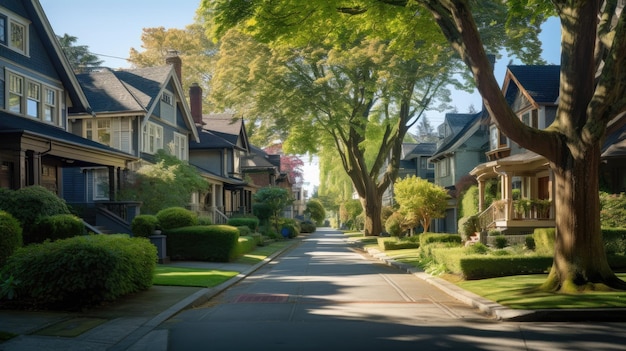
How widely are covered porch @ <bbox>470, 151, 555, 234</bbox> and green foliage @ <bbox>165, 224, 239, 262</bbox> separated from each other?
43.2ft

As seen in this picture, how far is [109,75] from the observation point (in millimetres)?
37344

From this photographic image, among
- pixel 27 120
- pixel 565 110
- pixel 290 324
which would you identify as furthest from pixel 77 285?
pixel 27 120

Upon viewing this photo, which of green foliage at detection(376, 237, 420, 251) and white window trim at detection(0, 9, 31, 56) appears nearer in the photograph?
white window trim at detection(0, 9, 31, 56)

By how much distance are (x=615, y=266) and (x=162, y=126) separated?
2761cm

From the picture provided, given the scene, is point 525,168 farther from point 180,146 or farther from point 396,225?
point 180,146

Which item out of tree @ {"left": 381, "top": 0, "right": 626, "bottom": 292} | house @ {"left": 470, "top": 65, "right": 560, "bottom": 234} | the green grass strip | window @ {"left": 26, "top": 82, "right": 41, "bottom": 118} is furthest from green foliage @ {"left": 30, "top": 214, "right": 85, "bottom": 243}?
house @ {"left": 470, "top": 65, "right": 560, "bottom": 234}

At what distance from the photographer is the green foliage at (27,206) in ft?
60.9

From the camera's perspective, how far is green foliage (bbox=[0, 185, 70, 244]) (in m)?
18.6

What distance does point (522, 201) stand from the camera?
29219 mm

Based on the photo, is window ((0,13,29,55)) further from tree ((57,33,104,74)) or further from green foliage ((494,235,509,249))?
tree ((57,33,104,74))

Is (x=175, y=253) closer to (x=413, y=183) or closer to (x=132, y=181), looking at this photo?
(x=132, y=181)

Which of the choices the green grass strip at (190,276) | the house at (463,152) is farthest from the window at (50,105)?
the house at (463,152)

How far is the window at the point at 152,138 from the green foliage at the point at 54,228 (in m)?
17.3

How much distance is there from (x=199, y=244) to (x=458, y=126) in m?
37.0
